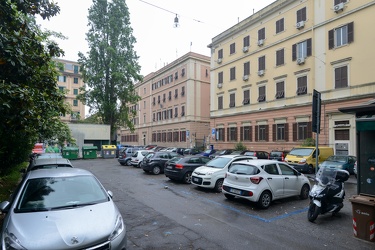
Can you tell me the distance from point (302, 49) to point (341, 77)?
17.1 feet

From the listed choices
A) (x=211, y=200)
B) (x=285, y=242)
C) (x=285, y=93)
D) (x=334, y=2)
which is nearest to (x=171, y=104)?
(x=285, y=93)

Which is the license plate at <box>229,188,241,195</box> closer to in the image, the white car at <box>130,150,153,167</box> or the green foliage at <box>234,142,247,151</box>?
the white car at <box>130,150,153,167</box>

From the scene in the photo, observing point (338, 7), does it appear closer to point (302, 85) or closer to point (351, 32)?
point (351, 32)

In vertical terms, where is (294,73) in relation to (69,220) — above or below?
above

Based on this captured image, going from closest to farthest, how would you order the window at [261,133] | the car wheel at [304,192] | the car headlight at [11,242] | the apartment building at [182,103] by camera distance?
the car headlight at [11,242]
the car wheel at [304,192]
the window at [261,133]
the apartment building at [182,103]

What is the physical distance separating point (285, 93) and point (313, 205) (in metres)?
23.3

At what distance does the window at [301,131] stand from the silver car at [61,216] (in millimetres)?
24417

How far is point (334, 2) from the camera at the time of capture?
24156 millimetres

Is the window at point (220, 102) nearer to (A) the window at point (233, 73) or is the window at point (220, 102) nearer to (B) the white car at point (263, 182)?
(A) the window at point (233, 73)

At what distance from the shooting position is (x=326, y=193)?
684cm

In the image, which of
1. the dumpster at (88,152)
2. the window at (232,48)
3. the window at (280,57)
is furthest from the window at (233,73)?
the dumpster at (88,152)

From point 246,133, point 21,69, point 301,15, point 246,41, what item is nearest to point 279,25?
point 301,15

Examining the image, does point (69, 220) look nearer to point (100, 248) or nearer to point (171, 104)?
point (100, 248)

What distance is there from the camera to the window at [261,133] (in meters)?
30.3
